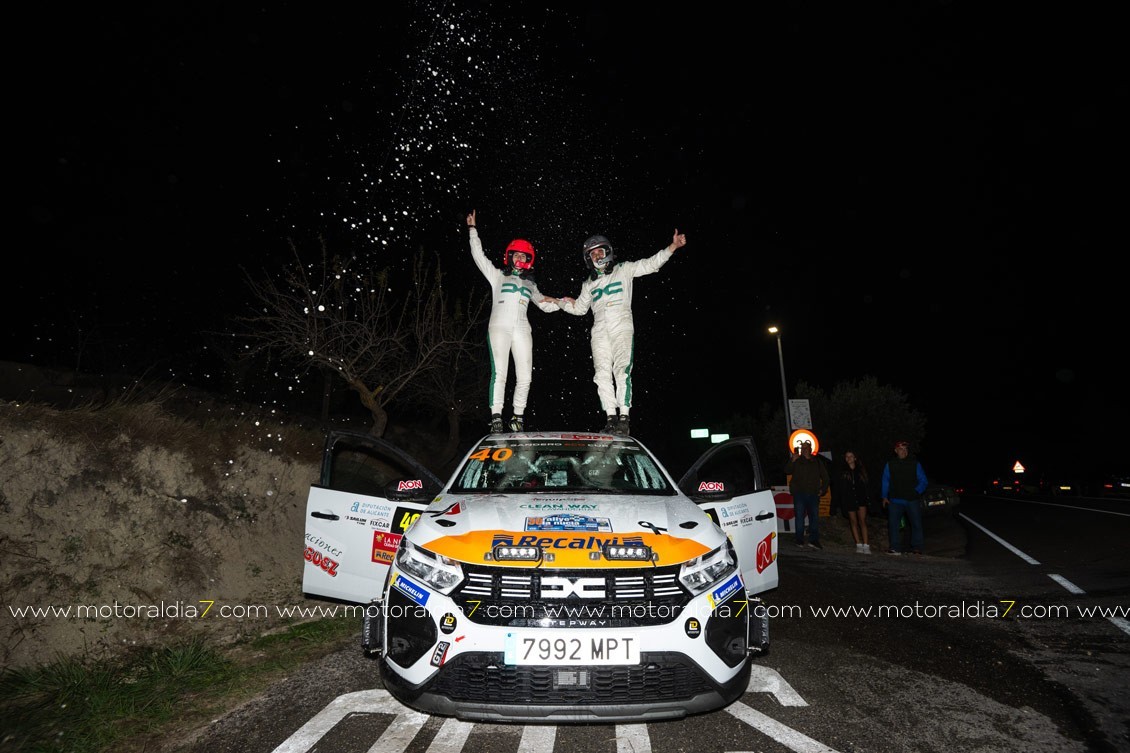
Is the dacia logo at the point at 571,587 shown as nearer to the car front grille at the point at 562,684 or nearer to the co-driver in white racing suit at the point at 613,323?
the car front grille at the point at 562,684

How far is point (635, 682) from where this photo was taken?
2805mm

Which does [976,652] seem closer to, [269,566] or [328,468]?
[328,468]

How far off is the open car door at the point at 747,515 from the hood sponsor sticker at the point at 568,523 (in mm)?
1065

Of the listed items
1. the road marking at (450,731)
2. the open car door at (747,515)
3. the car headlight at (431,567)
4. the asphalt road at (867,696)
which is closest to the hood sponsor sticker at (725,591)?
the road marking at (450,731)

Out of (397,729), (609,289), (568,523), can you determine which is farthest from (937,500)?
(397,729)

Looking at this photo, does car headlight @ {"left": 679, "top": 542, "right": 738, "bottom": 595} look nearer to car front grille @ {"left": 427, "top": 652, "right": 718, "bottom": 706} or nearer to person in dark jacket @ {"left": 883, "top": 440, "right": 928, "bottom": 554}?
car front grille @ {"left": 427, "top": 652, "right": 718, "bottom": 706}

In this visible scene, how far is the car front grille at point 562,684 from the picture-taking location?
276cm

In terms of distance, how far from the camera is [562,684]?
2760mm

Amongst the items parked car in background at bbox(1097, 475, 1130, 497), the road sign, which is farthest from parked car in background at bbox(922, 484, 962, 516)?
parked car in background at bbox(1097, 475, 1130, 497)

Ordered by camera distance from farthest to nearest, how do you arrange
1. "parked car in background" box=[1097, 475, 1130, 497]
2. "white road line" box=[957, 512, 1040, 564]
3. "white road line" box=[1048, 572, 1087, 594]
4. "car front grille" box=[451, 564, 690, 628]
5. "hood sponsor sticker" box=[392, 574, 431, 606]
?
"parked car in background" box=[1097, 475, 1130, 497] < "white road line" box=[957, 512, 1040, 564] < "white road line" box=[1048, 572, 1087, 594] < "hood sponsor sticker" box=[392, 574, 431, 606] < "car front grille" box=[451, 564, 690, 628]

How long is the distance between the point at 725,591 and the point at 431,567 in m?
1.52

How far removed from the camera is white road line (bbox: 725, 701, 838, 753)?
3.02 meters

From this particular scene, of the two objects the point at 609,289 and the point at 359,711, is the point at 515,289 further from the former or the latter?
the point at 359,711

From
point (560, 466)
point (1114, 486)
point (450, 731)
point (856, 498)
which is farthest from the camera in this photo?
point (1114, 486)
